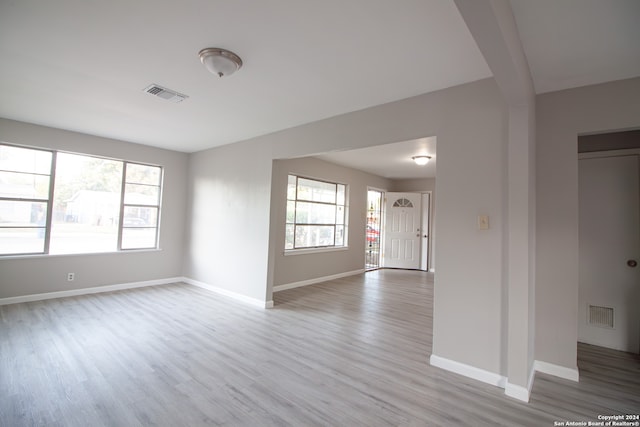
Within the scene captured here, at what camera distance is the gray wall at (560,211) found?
2512 millimetres

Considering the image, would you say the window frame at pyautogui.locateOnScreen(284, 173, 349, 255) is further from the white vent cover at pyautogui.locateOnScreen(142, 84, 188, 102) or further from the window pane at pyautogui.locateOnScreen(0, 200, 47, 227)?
the window pane at pyautogui.locateOnScreen(0, 200, 47, 227)

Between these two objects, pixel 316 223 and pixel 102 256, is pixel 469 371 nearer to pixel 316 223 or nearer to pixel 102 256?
pixel 316 223

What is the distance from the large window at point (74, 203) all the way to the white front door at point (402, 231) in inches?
226

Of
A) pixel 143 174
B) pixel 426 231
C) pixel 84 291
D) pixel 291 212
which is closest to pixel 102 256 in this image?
pixel 84 291

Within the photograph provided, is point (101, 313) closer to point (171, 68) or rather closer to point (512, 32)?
point (171, 68)

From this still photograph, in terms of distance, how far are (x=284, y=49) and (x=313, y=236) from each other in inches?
171

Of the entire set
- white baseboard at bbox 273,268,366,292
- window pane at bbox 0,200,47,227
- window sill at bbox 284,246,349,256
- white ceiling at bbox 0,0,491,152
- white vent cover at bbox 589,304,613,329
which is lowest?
white baseboard at bbox 273,268,366,292

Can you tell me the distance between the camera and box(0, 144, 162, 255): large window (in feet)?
13.8

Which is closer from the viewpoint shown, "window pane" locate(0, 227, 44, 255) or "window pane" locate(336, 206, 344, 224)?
"window pane" locate(0, 227, 44, 255)

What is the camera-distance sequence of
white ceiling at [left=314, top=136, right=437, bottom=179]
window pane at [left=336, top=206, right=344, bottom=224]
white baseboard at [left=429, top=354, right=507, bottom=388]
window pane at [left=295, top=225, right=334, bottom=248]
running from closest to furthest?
white baseboard at [left=429, top=354, right=507, bottom=388], white ceiling at [left=314, top=136, right=437, bottom=179], window pane at [left=295, top=225, right=334, bottom=248], window pane at [left=336, top=206, right=344, bottom=224]

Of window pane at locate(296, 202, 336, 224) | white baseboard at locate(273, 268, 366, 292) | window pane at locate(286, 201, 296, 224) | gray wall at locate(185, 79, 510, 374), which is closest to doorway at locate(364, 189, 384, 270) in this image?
white baseboard at locate(273, 268, 366, 292)

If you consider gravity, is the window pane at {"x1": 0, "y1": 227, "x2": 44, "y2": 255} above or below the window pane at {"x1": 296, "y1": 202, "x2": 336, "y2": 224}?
below

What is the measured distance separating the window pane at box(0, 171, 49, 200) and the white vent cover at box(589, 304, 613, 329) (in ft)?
24.2

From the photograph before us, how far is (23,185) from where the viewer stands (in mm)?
4262
